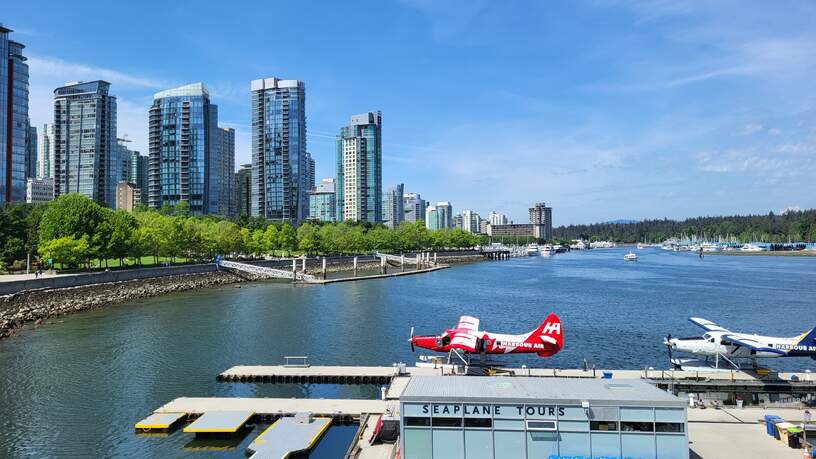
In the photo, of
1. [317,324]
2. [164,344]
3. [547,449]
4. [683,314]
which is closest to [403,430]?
[547,449]

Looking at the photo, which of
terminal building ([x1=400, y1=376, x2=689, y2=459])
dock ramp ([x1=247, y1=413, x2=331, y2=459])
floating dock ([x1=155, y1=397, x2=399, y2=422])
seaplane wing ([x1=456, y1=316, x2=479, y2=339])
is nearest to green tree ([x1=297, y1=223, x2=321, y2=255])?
seaplane wing ([x1=456, y1=316, x2=479, y2=339])

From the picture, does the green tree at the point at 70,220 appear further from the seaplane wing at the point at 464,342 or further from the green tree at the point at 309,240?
the seaplane wing at the point at 464,342

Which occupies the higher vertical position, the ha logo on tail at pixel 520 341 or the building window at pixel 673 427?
the building window at pixel 673 427

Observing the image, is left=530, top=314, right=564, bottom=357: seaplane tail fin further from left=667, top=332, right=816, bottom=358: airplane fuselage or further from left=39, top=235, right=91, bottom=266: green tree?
left=39, top=235, right=91, bottom=266: green tree

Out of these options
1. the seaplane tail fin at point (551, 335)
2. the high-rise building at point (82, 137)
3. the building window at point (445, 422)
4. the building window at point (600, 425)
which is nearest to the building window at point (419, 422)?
the building window at point (445, 422)

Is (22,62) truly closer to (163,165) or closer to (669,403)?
(163,165)

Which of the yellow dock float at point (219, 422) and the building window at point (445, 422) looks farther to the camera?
the yellow dock float at point (219, 422)
